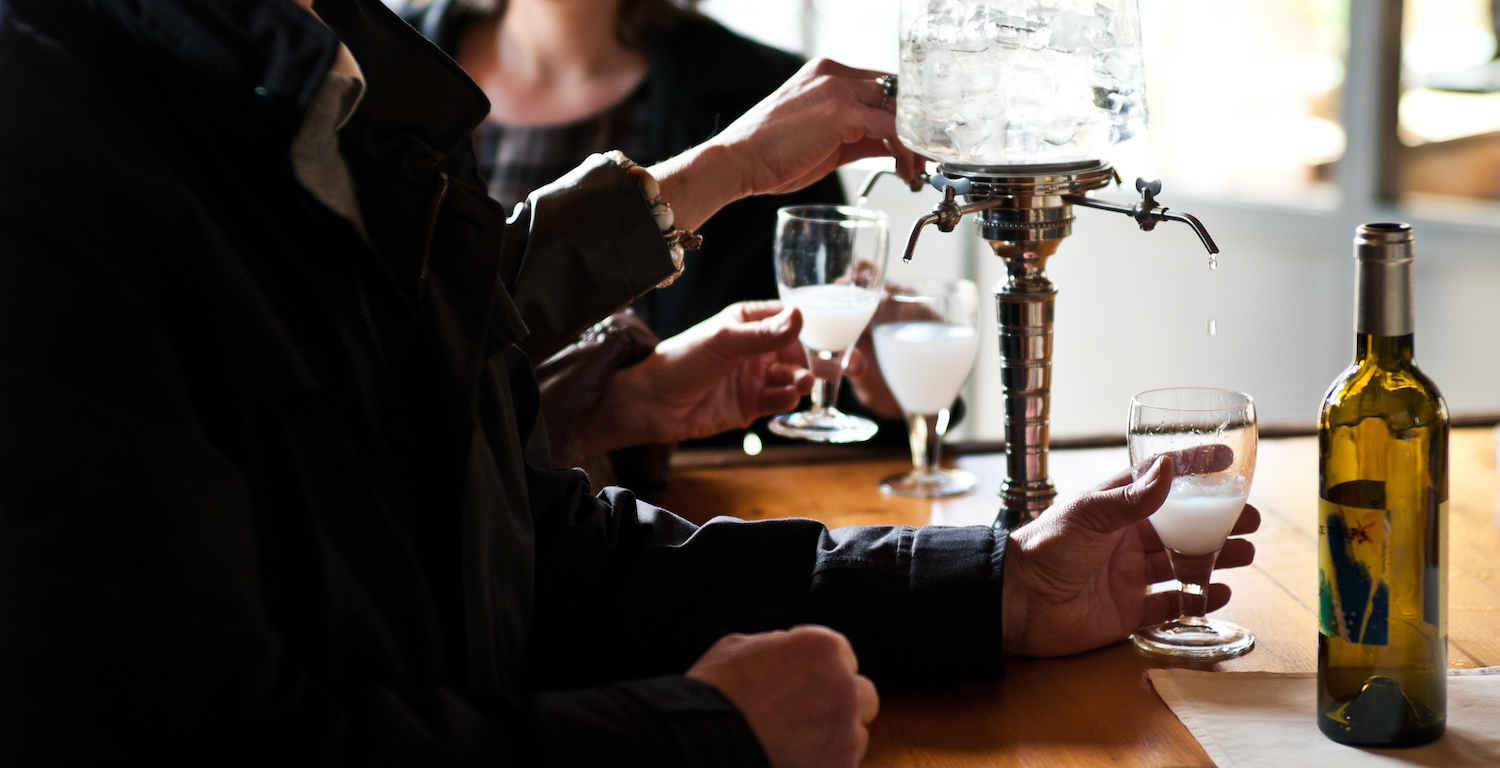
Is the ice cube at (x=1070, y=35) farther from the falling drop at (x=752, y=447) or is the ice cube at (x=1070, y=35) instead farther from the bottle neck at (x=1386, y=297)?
the falling drop at (x=752, y=447)

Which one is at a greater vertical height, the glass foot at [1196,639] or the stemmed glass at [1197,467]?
the stemmed glass at [1197,467]

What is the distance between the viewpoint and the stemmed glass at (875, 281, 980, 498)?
1386 millimetres

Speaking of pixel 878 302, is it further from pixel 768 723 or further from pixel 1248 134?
pixel 1248 134

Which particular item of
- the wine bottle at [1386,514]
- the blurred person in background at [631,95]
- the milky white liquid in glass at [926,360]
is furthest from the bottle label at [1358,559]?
the blurred person in background at [631,95]

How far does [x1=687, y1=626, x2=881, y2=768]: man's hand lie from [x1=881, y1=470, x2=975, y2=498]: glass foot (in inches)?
23.9

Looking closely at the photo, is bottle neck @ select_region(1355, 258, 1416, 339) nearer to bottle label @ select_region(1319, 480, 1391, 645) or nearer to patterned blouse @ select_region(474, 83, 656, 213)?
bottle label @ select_region(1319, 480, 1391, 645)

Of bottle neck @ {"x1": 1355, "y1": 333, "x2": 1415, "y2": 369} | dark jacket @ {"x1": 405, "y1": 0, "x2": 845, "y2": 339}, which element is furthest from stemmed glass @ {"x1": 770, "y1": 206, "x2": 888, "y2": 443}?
bottle neck @ {"x1": 1355, "y1": 333, "x2": 1415, "y2": 369}

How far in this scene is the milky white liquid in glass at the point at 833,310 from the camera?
1.39 m

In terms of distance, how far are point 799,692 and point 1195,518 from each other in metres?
0.33

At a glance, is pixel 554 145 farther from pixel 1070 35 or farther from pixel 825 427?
pixel 1070 35

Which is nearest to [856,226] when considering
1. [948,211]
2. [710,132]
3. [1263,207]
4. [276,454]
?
[948,211]

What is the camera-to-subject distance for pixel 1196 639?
935 mm

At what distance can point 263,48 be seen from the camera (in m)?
0.65

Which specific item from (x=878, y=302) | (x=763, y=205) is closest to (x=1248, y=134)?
(x=763, y=205)
